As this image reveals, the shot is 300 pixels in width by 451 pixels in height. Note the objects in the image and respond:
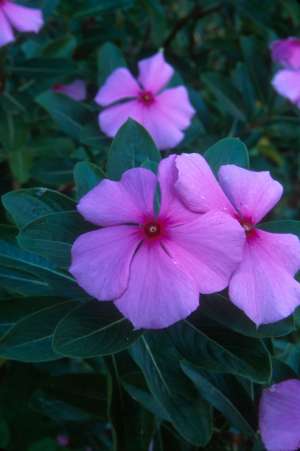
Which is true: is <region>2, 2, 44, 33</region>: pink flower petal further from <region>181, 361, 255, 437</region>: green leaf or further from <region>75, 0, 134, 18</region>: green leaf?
<region>181, 361, 255, 437</region>: green leaf

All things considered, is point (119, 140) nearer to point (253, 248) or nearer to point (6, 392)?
point (253, 248)

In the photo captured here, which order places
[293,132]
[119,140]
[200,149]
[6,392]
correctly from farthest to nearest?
[293,132]
[200,149]
[6,392]
[119,140]

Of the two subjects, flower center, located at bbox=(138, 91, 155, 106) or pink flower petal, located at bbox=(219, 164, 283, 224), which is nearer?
pink flower petal, located at bbox=(219, 164, 283, 224)

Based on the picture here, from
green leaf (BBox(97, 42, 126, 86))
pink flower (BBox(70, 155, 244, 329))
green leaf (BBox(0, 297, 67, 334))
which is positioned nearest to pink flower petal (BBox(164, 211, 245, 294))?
pink flower (BBox(70, 155, 244, 329))

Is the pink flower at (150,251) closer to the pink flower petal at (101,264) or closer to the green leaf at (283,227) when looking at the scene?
the pink flower petal at (101,264)

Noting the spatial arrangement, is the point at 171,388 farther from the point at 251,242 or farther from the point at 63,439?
the point at 63,439

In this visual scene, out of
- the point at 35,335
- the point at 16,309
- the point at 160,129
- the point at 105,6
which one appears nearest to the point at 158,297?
the point at 35,335

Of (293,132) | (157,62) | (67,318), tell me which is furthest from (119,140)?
(293,132)
